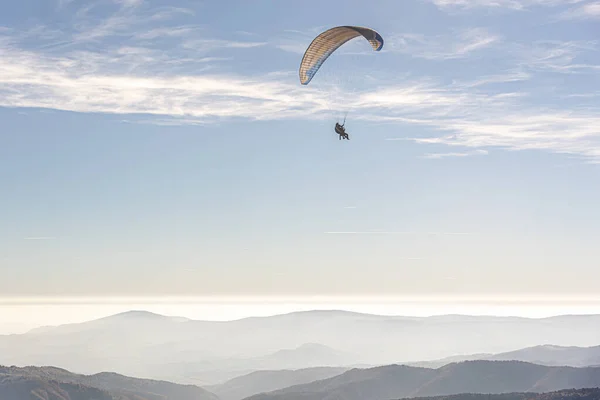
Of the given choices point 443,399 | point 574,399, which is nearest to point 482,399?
point 443,399

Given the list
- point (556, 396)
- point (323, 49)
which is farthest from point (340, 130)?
point (556, 396)

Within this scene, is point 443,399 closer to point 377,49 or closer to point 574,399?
point 574,399

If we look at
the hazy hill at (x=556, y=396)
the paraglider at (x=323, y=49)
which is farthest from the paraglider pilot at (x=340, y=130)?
the hazy hill at (x=556, y=396)

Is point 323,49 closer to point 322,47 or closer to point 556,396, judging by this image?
point 322,47

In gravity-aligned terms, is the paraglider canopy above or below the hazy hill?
above

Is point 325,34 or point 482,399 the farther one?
point 482,399

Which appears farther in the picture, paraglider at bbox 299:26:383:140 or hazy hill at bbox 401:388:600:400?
hazy hill at bbox 401:388:600:400

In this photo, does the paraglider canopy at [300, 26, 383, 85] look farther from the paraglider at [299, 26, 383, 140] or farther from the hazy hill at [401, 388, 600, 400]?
the hazy hill at [401, 388, 600, 400]

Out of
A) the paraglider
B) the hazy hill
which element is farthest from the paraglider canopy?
the hazy hill
